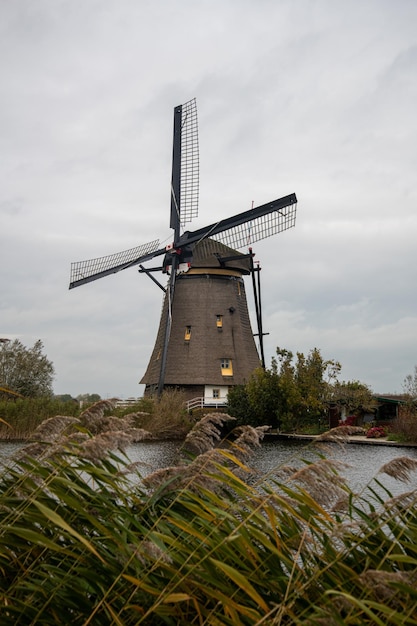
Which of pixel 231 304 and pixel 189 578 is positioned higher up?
pixel 231 304

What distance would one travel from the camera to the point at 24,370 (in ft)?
144

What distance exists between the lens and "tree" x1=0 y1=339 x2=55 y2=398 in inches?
1692

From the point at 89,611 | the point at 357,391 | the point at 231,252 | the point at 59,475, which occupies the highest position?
the point at 231,252

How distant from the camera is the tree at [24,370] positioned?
141ft

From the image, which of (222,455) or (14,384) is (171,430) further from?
(222,455)

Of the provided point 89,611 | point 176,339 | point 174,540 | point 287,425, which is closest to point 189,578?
point 174,540

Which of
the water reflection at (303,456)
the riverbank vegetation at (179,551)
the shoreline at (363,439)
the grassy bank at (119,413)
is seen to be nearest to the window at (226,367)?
the grassy bank at (119,413)

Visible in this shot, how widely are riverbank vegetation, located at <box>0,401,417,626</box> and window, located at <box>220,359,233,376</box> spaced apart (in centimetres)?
3404

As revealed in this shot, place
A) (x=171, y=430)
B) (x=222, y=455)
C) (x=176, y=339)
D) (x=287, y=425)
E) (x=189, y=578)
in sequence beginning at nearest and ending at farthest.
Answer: (x=189, y=578) → (x=222, y=455) → (x=171, y=430) → (x=287, y=425) → (x=176, y=339)

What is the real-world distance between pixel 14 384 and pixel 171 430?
15.0 m

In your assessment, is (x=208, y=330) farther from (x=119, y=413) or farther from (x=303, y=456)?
(x=303, y=456)

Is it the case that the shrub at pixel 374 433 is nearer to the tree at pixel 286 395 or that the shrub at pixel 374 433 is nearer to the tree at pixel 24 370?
the tree at pixel 286 395

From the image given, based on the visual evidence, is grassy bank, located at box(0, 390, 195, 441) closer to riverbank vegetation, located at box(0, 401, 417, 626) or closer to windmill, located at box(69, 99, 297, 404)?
windmill, located at box(69, 99, 297, 404)

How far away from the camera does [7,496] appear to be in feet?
12.2
